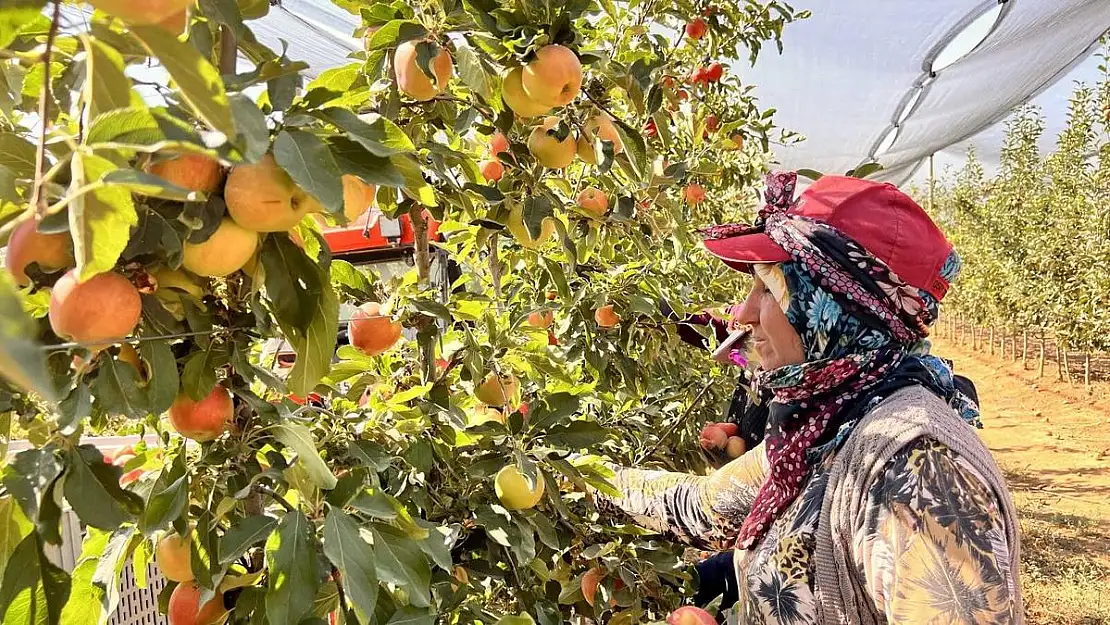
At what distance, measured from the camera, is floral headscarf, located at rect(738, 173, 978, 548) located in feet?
4.72

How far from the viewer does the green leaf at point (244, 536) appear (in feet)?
2.62

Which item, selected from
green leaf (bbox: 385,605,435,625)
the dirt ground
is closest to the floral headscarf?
green leaf (bbox: 385,605,435,625)

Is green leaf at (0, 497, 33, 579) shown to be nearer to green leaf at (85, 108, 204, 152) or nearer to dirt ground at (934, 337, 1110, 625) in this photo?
green leaf at (85, 108, 204, 152)

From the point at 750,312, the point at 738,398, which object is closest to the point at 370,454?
the point at 750,312

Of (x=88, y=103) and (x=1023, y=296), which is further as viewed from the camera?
(x=1023, y=296)

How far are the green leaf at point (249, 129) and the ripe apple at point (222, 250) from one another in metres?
0.13

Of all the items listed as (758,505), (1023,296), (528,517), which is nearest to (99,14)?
(528,517)

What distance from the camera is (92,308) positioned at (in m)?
0.62

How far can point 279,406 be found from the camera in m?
0.87

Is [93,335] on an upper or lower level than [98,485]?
upper

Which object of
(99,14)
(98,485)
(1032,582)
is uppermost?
(99,14)

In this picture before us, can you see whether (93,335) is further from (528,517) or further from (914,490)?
(914,490)

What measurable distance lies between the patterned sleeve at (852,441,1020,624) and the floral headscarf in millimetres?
223

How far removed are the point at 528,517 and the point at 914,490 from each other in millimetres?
576
